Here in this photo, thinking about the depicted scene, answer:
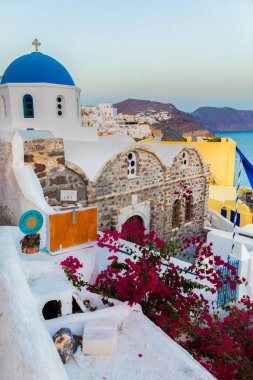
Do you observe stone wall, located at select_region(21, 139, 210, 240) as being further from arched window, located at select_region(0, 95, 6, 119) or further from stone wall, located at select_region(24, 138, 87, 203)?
arched window, located at select_region(0, 95, 6, 119)

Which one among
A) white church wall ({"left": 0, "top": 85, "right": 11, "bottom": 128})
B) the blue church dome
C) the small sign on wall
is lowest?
the small sign on wall

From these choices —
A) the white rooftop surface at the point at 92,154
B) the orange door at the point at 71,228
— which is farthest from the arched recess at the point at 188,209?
the orange door at the point at 71,228

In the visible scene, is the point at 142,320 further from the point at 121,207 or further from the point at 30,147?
the point at 121,207

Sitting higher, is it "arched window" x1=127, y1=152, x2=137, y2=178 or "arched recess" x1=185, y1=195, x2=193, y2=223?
"arched window" x1=127, y1=152, x2=137, y2=178

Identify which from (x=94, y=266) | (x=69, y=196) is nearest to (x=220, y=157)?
(x=69, y=196)

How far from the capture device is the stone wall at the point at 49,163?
241 inches

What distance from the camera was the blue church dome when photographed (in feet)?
33.9

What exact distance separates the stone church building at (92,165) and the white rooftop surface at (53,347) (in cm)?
387

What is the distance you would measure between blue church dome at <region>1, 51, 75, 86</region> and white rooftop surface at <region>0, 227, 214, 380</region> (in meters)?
8.24

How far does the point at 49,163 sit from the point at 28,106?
16.2 ft

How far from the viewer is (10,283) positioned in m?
2.50

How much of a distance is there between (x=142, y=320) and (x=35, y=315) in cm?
124

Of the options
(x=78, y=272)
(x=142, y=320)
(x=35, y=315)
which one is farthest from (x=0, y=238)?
(x=142, y=320)

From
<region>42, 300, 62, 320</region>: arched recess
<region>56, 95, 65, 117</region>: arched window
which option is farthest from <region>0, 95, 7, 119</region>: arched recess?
<region>42, 300, 62, 320</region>: arched recess
